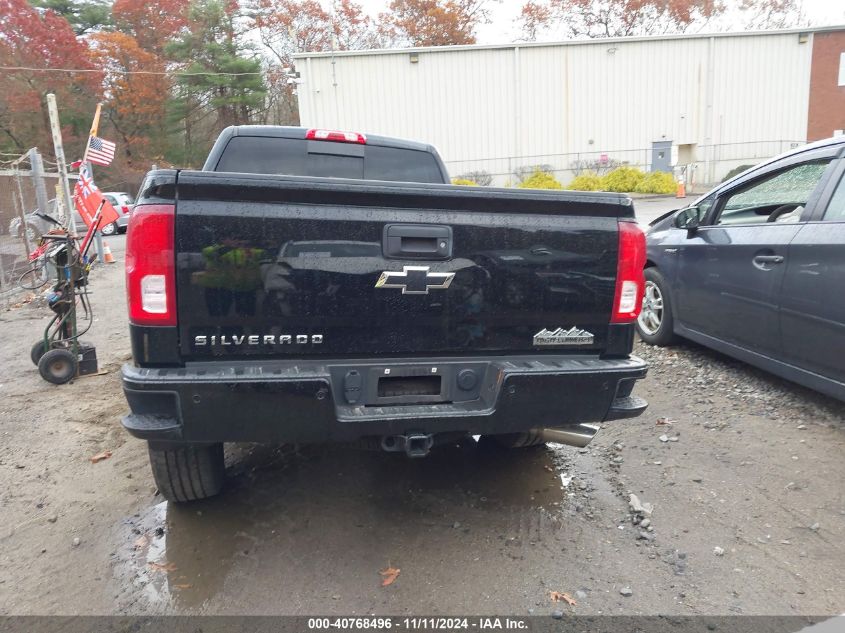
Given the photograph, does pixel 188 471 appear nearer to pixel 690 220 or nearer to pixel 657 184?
pixel 690 220

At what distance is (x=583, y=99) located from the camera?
2916 cm

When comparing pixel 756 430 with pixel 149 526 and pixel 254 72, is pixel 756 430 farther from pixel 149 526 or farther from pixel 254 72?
pixel 254 72

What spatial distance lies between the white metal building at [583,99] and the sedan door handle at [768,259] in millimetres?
25102

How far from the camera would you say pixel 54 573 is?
2881 millimetres

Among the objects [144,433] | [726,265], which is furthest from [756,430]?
[144,433]

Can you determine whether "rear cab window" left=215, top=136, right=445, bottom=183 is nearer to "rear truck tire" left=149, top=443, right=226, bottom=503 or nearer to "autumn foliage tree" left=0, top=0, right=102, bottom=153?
"rear truck tire" left=149, top=443, right=226, bottom=503

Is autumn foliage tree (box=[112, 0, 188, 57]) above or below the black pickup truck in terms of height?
above

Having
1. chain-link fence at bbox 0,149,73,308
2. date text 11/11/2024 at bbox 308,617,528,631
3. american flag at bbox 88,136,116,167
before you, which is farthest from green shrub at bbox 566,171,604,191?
date text 11/11/2024 at bbox 308,617,528,631

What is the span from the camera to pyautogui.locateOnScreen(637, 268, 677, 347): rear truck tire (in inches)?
223

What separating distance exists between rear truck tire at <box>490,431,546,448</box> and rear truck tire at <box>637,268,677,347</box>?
2301mm

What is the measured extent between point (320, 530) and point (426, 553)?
0.57 metres

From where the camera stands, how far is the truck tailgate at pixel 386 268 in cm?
248

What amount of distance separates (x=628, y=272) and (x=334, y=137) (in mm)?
2450

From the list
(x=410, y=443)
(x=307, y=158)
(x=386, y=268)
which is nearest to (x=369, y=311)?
(x=386, y=268)
